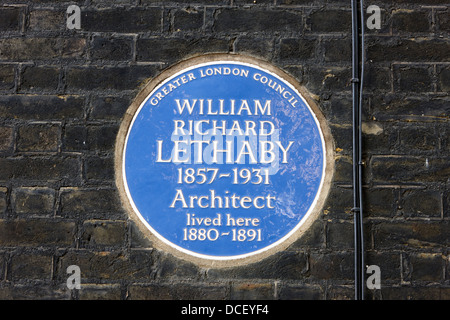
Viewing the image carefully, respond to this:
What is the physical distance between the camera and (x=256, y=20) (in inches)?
142

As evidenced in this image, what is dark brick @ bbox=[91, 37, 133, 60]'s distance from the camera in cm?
357

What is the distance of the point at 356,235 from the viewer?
3.38 meters

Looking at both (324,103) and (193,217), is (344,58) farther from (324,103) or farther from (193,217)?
(193,217)

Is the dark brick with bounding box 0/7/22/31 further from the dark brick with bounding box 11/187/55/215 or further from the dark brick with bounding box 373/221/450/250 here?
the dark brick with bounding box 373/221/450/250

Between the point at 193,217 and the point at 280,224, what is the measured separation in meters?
0.56

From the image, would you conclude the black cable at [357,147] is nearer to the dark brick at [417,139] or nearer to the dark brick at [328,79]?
the dark brick at [328,79]

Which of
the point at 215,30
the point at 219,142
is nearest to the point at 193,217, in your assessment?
the point at 219,142

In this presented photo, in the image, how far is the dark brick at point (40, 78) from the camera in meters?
3.56

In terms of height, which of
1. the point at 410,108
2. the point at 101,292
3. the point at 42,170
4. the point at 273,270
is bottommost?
the point at 101,292

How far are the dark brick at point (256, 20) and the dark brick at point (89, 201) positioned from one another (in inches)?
52.0

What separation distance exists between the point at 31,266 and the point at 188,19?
1907 mm

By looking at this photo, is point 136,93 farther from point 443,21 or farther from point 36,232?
point 443,21

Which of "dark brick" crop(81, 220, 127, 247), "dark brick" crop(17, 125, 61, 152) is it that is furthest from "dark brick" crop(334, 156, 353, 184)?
"dark brick" crop(17, 125, 61, 152)

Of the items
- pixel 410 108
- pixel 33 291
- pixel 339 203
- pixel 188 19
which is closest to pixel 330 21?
pixel 410 108
